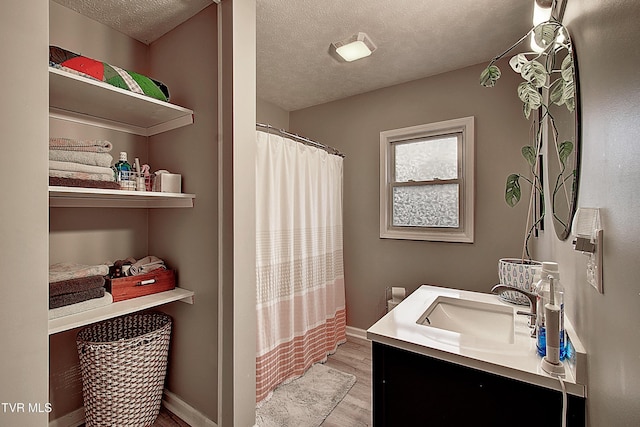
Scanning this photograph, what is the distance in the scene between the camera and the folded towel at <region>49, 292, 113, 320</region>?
4.13 ft

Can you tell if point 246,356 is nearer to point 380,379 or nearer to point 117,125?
point 380,379

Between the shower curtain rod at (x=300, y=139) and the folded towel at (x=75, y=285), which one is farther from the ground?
the shower curtain rod at (x=300, y=139)

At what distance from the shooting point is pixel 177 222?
1.79 m

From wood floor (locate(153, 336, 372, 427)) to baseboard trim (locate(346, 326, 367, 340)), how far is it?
0.38ft

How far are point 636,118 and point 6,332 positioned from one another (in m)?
1.72

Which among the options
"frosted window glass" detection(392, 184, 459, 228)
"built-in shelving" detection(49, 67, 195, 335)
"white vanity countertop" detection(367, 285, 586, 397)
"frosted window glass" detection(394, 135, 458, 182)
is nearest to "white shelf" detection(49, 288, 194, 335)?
"built-in shelving" detection(49, 67, 195, 335)

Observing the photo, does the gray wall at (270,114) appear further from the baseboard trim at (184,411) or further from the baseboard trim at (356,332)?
the baseboard trim at (184,411)

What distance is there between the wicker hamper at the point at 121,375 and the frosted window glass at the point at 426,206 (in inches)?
82.6

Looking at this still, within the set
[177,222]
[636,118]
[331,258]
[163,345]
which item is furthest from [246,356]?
[636,118]

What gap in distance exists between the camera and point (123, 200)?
1820mm

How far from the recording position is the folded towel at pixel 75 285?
127 cm

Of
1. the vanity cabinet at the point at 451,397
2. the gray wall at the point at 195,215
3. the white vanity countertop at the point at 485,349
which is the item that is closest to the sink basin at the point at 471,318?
the white vanity countertop at the point at 485,349

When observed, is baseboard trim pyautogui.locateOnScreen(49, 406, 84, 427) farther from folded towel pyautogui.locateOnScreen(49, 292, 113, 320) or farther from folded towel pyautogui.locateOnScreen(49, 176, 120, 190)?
folded towel pyautogui.locateOnScreen(49, 176, 120, 190)

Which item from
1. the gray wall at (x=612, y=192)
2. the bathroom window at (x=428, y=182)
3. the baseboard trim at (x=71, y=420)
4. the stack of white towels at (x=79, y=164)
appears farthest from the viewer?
the bathroom window at (x=428, y=182)
